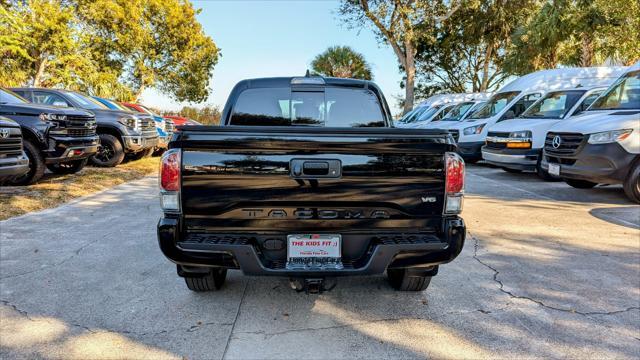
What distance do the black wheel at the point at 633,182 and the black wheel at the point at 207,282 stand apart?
661 cm

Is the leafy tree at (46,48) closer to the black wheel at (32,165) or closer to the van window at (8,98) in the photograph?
the van window at (8,98)

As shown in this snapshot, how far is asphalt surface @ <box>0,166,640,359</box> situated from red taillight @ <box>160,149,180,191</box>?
3.37 feet

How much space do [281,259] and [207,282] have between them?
1.00 m

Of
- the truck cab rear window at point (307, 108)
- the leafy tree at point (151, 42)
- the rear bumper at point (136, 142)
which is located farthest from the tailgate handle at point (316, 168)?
the leafy tree at point (151, 42)

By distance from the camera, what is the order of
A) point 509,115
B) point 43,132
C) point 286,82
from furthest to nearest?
point 509,115
point 43,132
point 286,82

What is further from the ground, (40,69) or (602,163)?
(40,69)

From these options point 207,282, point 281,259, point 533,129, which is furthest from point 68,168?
point 533,129

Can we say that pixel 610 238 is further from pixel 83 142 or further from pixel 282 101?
pixel 83 142

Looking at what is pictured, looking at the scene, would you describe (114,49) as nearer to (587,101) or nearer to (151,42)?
(151,42)

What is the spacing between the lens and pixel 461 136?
40.2 feet

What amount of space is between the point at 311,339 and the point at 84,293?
2039 millimetres

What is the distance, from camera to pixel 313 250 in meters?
2.79

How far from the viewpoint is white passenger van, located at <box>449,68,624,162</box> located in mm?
11309

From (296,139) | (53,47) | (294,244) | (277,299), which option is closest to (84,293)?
(277,299)
